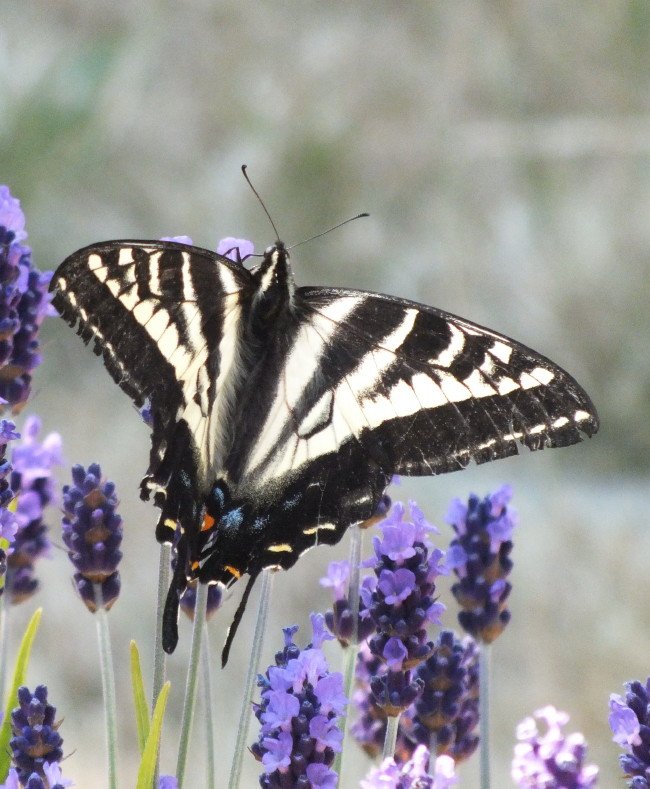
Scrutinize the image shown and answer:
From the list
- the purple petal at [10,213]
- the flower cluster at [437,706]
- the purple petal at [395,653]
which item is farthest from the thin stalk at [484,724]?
the purple petal at [10,213]

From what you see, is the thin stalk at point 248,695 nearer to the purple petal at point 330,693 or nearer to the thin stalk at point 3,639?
the purple petal at point 330,693

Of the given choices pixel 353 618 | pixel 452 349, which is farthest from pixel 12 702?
pixel 452 349

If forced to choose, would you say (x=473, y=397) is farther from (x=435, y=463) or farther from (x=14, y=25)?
(x=14, y=25)

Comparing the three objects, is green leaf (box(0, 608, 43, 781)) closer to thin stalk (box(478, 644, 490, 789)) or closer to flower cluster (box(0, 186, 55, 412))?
flower cluster (box(0, 186, 55, 412))

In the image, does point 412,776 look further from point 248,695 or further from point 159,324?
point 159,324

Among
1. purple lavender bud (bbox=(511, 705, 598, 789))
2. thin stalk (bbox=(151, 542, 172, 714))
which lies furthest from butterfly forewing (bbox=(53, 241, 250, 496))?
purple lavender bud (bbox=(511, 705, 598, 789))
